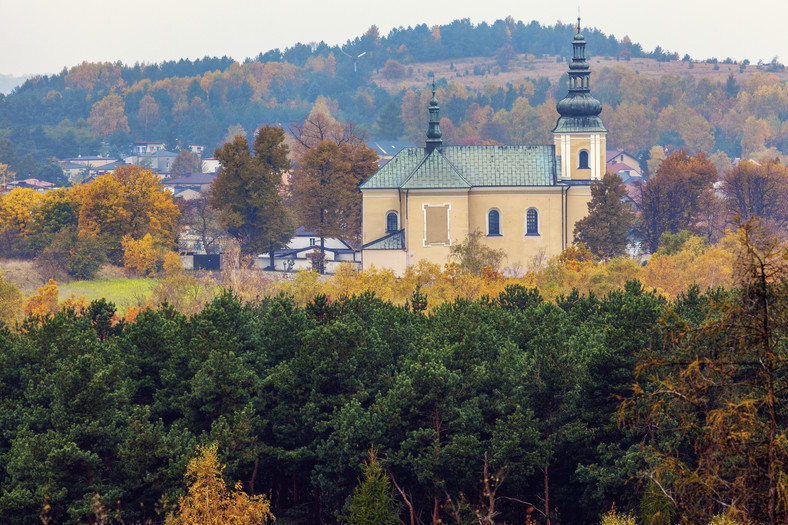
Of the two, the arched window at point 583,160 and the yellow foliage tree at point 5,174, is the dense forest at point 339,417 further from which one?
the yellow foliage tree at point 5,174

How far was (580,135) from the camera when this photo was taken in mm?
70000

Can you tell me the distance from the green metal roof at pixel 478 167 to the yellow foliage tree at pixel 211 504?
1691 inches

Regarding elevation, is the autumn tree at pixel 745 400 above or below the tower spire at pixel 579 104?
below

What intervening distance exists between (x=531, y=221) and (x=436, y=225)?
576 cm

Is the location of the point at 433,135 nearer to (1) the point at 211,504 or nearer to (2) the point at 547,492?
(2) the point at 547,492

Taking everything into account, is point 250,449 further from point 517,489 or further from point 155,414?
point 517,489

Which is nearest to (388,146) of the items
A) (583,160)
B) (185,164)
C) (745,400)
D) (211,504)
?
(185,164)

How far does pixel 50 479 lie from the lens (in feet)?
89.8

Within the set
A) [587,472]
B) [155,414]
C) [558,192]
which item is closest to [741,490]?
[587,472]

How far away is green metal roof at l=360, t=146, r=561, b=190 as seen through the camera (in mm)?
69125

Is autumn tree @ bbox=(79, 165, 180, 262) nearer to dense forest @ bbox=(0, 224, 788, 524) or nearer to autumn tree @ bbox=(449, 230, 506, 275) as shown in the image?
autumn tree @ bbox=(449, 230, 506, 275)

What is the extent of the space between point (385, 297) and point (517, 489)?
2852 cm

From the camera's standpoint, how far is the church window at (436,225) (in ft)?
223

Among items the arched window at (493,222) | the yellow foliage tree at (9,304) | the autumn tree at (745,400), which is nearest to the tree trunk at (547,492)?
the autumn tree at (745,400)
